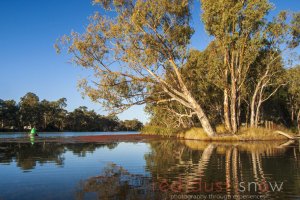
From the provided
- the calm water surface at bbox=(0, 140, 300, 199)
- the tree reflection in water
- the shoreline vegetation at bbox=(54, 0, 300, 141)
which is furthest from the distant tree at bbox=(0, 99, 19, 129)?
the tree reflection in water

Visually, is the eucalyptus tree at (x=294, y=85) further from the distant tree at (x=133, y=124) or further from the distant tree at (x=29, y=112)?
the distant tree at (x=133, y=124)

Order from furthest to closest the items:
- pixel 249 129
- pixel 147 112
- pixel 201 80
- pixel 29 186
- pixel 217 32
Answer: pixel 147 112 → pixel 201 80 → pixel 249 129 → pixel 217 32 → pixel 29 186

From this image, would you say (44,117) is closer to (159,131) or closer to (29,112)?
(29,112)

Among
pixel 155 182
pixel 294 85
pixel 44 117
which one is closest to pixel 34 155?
pixel 155 182

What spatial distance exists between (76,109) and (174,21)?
381 feet

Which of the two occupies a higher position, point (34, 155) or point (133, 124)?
point (133, 124)

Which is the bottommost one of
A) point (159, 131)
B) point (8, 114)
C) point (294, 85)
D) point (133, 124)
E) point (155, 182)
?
point (155, 182)

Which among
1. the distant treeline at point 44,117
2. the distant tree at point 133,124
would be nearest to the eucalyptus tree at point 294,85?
the distant treeline at point 44,117

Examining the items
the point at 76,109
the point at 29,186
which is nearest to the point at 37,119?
the point at 76,109

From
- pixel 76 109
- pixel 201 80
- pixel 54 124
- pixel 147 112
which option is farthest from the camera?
pixel 76 109

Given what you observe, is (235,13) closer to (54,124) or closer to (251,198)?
(251,198)

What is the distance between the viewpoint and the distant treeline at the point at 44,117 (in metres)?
107

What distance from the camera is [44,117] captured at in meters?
120

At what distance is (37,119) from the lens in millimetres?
115938
